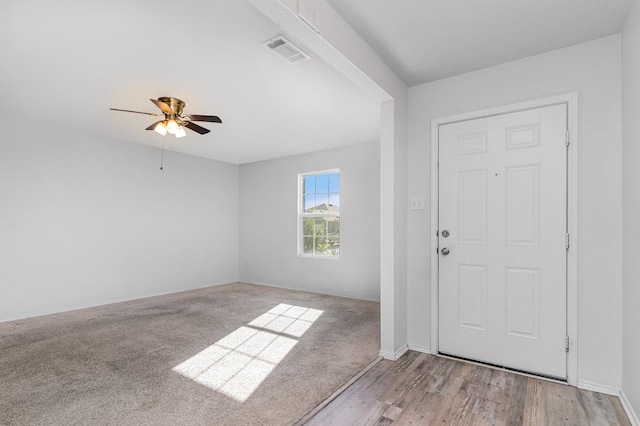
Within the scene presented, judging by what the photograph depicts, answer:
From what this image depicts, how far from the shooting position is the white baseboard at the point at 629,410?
5.93 ft

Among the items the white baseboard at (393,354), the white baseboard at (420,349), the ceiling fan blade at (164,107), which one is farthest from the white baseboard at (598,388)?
the ceiling fan blade at (164,107)

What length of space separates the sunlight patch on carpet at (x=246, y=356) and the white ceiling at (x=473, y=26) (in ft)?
8.53

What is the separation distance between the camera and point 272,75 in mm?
2809

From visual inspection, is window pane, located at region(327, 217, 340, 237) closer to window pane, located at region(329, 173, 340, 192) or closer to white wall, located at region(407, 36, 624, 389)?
window pane, located at region(329, 173, 340, 192)

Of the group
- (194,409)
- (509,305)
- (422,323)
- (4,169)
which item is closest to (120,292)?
(4,169)

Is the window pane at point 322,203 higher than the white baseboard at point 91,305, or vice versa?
the window pane at point 322,203

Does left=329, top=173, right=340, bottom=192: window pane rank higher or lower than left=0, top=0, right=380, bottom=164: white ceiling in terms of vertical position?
lower

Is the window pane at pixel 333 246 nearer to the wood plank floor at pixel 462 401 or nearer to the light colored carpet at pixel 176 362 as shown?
the light colored carpet at pixel 176 362

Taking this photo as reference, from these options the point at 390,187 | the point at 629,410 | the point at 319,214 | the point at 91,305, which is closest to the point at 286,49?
the point at 390,187

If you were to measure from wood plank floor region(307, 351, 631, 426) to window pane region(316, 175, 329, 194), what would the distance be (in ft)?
11.9

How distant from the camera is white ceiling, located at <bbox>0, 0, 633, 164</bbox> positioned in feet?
6.46

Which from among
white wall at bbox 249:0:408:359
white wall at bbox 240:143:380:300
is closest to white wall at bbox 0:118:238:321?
white wall at bbox 240:143:380:300

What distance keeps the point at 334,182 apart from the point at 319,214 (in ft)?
2.06

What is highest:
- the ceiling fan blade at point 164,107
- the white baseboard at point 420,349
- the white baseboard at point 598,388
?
the ceiling fan blade at point 164,107
